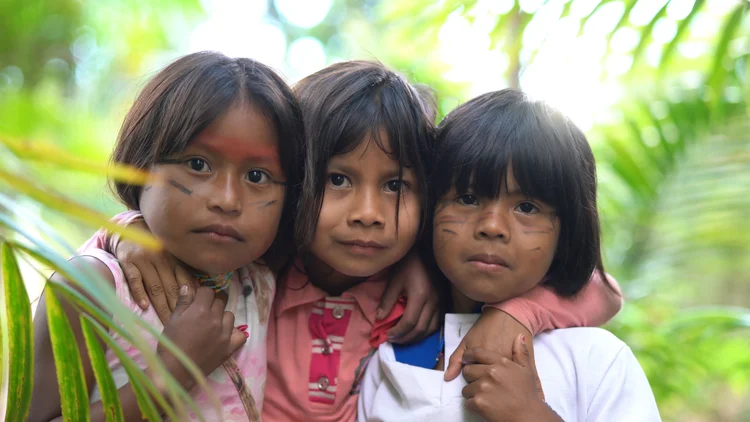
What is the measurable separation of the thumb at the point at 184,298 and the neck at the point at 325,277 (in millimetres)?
264

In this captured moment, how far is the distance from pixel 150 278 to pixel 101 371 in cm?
39

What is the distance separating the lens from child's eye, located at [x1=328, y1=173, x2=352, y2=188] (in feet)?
3.66

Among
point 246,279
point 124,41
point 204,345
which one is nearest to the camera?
point 204,345

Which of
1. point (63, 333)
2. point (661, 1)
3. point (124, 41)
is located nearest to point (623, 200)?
point (661, 1)

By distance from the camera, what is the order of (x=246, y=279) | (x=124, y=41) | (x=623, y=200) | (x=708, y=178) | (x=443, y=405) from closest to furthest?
(x=443, y=405), (x=246, y=279), (x=708, y=178), (x=623, y=200), (x=124, y=41)

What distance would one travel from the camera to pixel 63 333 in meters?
0.61

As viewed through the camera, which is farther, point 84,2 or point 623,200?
point 84,2

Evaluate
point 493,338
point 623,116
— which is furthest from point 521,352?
point 623,116

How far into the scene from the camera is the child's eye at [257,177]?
105cm

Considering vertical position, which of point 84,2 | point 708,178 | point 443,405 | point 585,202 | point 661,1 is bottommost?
point 443,405

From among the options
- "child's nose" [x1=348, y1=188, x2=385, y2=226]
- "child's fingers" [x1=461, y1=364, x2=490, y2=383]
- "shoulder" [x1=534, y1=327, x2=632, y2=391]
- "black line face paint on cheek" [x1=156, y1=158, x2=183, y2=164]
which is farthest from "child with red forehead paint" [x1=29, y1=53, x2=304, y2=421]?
"shoulder" [x1=534, y1=327, x2=632, y2=391]

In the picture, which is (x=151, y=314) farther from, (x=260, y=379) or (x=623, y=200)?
(x=623, y=200)

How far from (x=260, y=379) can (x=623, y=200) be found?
161 centimetres

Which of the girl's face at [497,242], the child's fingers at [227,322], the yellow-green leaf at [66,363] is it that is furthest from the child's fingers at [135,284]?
the girl's face at [497,242]
